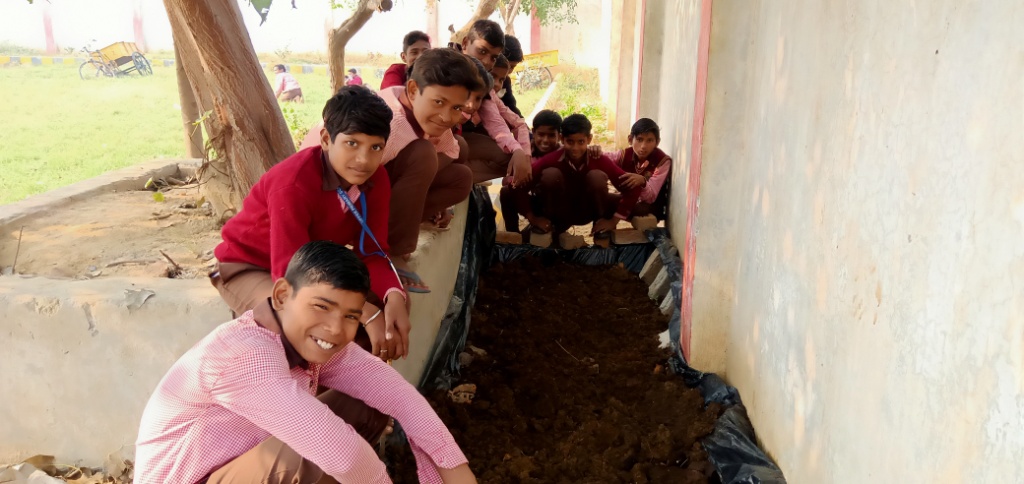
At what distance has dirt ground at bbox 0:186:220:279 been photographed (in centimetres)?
Answer: 338

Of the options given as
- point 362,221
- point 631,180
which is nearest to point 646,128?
point 631,180

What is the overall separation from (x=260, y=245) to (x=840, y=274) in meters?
1.74

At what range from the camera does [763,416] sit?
2.69m

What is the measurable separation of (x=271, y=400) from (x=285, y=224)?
703 mm

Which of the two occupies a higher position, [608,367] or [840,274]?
[840,274]

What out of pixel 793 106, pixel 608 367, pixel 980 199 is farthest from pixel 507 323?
pixel 980 199

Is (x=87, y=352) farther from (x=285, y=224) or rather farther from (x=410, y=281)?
(x=410, y=281)

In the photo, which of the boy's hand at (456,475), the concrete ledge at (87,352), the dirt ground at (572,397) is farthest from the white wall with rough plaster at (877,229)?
the concrete ledge at (87,352)

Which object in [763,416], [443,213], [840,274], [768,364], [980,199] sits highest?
[980,199]

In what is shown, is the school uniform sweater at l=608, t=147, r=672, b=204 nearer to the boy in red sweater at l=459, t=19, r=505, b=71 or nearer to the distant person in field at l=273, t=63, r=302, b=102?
the boy in red sweater at l=459, t=19, r=505, b=71

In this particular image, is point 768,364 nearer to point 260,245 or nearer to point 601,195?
point 260,245

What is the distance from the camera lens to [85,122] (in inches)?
524

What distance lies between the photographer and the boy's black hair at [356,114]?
2318 mm

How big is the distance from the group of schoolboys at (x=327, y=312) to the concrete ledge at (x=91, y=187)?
2019 mm
